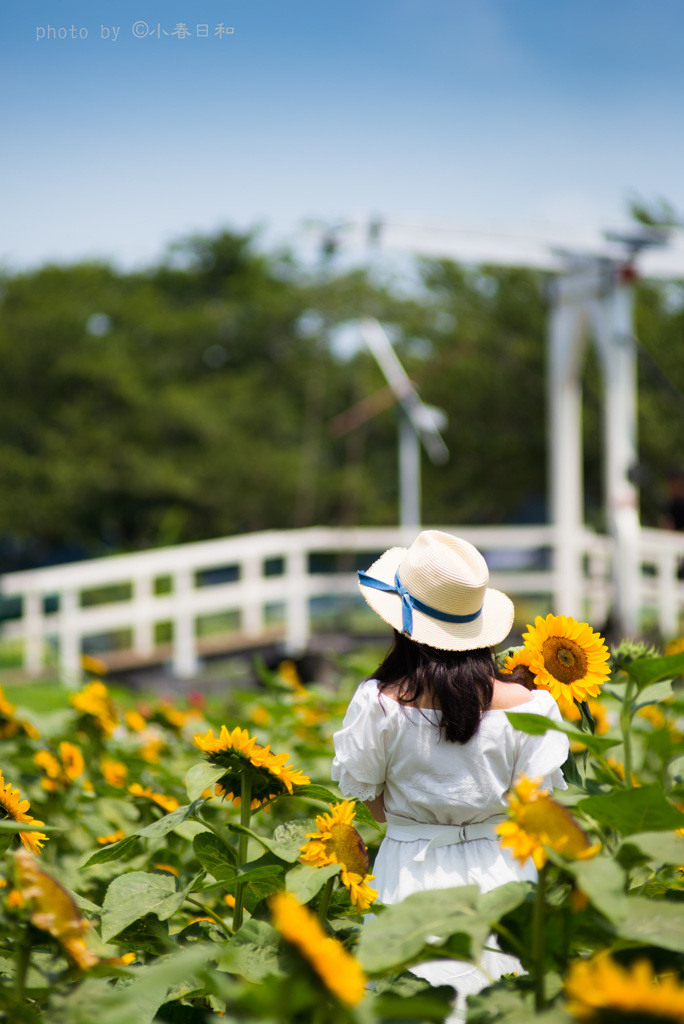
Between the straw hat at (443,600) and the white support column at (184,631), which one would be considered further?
the white support column at (184,631)

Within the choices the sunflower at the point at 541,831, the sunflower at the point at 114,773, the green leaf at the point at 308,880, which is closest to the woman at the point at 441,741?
the green leaf at the point at 308,880

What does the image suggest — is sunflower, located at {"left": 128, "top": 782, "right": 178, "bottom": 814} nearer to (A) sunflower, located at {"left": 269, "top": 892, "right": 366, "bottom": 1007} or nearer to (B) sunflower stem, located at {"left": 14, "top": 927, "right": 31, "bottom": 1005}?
(B) sunflower stem, located at {"left": 14, "top": 927, "right": 31, "bottom": 1005}

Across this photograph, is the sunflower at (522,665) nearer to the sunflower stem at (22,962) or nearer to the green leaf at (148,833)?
the green leaf at (148,833)

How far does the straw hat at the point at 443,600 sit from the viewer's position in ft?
4.95

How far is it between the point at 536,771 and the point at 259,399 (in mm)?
23221

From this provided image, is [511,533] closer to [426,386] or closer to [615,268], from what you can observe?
[615,268]

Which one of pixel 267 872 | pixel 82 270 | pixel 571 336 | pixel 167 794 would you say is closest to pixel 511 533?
pixel 571 336

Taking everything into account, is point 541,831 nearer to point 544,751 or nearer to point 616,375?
point 544,751

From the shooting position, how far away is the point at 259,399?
2434 cm

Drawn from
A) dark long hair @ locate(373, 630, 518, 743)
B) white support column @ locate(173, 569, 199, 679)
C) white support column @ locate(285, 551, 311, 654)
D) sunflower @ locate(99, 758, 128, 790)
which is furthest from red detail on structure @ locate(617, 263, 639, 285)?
dark long hair @ locate(373, 630, 518, 743)

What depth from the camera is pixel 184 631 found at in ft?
31.3

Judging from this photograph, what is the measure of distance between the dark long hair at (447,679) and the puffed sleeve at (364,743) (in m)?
0.04

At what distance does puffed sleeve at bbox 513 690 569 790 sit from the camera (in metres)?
1.42

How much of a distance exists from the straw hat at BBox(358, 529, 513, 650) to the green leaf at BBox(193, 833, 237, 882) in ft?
1.33
